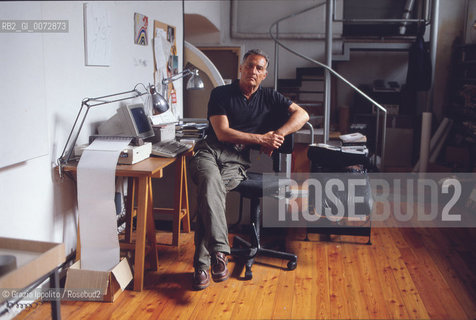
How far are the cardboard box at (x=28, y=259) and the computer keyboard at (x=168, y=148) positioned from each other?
1.40m

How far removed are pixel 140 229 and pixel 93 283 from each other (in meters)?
0.37

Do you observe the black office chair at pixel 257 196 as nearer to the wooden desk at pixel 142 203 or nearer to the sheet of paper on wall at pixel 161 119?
the wooden desk at pixel 142 203

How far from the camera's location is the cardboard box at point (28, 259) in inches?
50.4

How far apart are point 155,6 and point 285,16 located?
12.8 ft

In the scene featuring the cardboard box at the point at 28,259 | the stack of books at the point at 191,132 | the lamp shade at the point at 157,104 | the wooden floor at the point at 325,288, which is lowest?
the wooden floor at the point at 325,288

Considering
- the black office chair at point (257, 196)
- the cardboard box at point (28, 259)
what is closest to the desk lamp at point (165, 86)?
the black office chair at point (257, 196)

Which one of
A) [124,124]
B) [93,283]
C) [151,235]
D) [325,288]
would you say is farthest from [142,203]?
[325,288]

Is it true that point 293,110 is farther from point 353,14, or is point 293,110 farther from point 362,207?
point 353,14

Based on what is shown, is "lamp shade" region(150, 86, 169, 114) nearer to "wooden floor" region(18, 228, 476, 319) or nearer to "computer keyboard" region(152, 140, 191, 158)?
"computer keyboard" region(152, 140, 191, 158)

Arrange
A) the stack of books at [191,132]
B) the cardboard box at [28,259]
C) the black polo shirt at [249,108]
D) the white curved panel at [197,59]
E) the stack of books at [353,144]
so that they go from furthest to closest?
the white curved panel at [197,59] → the stack of books at [191,132] → the stack of books at [353,144] → the black polo shirt at [249,108] → the cardboard box at [28,259]

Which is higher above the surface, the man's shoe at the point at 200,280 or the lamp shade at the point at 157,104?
the lamp shade at the point at 157,104

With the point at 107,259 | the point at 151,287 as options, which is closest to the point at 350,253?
the point at 151,287

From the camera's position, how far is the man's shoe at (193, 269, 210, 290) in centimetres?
259

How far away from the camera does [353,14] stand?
738 cm
